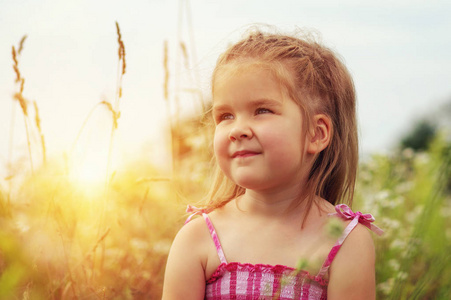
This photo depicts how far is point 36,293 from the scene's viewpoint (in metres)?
1.81

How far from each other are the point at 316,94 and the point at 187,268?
2.30 feet

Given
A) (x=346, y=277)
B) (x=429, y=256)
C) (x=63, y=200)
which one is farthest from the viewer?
(x=429, y=256)

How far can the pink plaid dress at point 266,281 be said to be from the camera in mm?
1577

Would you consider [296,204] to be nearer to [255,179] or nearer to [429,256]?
[255,179]

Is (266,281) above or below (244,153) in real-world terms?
below

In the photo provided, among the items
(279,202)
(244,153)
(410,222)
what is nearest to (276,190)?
(279,202)

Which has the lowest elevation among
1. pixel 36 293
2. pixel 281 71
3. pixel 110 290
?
pixel 110 290

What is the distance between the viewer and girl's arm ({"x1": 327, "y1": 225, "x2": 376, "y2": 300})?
5.06ft

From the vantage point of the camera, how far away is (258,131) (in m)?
1.56

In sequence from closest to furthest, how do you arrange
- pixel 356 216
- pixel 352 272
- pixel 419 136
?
pixel 352 272, pixel 356 216, pixel 419 136

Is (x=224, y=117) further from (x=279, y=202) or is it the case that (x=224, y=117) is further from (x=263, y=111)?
(x=279, y=202)

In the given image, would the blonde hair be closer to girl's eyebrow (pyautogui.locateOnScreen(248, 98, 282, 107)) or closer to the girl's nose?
girl's eyebrow (pyautogui.locateOnScreen(248, 98, 282, 107))

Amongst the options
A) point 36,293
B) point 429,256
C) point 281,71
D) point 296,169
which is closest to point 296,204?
point 296,169

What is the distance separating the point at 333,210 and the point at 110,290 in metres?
1.10
